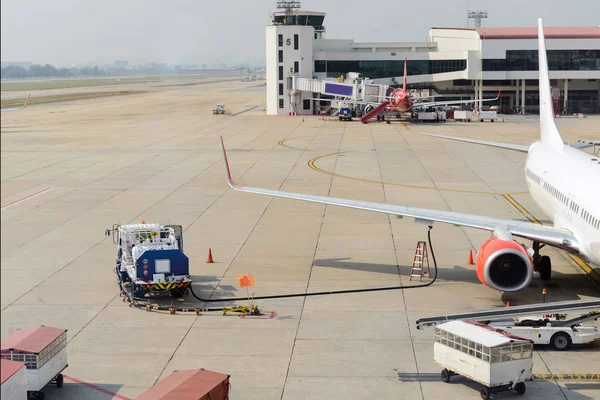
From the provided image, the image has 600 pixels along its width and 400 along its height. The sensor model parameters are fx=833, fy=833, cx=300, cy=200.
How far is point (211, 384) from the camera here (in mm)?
18812

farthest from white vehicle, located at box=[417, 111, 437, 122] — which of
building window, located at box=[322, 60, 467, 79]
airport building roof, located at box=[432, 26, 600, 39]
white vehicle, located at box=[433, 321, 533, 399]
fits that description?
white vehicle, located at box=[433, 321, 533, 399]

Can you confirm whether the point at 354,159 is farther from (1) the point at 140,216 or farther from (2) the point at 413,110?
(2) the point at 413,110

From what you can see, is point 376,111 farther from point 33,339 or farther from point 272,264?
point 33,339

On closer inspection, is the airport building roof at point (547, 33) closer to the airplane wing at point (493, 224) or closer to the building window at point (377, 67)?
the building window at point (377, 67)

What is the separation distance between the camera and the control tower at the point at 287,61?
124375mm

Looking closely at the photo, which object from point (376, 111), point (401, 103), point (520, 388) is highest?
point (401, 103)

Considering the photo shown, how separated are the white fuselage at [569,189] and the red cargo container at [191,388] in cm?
1364

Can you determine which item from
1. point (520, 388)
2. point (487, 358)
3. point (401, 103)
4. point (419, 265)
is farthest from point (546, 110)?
point (401, 103)

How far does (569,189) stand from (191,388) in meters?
18.2

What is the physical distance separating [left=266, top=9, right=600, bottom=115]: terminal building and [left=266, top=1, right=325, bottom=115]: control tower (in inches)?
5.9

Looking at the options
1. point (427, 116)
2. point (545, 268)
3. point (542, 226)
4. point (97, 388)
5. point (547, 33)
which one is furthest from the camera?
point (547, 33)

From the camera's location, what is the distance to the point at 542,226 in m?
30.4

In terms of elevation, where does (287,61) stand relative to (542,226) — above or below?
above

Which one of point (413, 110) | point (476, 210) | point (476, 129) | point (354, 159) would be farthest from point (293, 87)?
point (476, 210)
